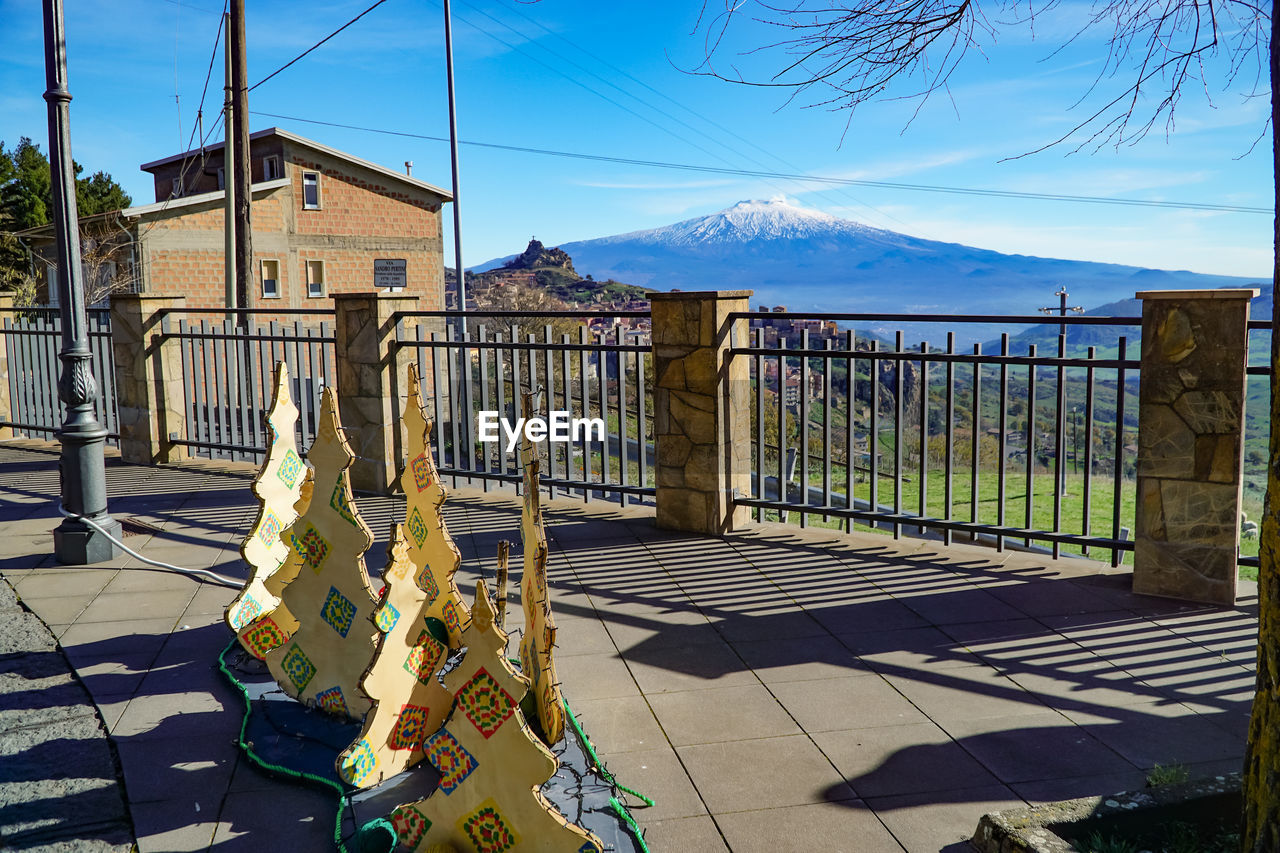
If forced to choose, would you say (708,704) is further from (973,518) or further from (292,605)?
(973,518)

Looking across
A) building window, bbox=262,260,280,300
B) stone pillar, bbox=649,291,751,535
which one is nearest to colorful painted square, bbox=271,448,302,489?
stone pillar, bbox=649,291,751,535

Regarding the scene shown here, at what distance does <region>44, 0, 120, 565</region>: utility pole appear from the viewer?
19.6ft

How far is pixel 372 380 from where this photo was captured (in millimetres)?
8102

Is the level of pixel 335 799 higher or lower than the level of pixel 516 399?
lower

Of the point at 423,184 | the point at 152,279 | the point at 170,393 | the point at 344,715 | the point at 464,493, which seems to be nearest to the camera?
the point at 344,715

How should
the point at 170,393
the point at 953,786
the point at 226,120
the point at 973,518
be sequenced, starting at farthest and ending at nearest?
the point at 226,120 < the point at 170,393 < the point at 973,518 < the point at 953,786

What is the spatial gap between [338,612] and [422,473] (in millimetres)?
650

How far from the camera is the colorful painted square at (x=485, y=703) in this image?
2.59 m

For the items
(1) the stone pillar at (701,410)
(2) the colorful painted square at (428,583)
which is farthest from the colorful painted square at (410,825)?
(1) the stone pillar at (701,410)

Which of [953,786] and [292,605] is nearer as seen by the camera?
[953,786]

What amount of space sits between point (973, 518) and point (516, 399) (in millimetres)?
4065

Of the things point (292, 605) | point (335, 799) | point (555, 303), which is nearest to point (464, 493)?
point (292, 605)

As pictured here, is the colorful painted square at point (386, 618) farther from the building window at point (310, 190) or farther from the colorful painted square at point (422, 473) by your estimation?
the building window at point (310, 190)

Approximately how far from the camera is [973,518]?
6219 mm
